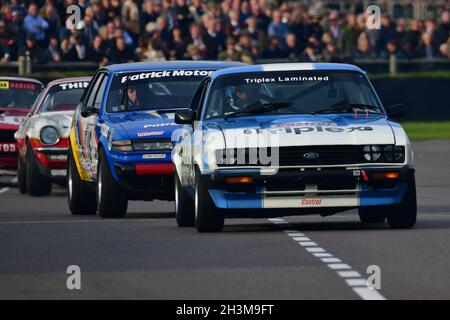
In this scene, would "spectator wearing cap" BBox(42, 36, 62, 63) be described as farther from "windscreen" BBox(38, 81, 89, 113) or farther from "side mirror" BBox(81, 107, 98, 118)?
"side mirror" BBox(81, 107, 98, 118)

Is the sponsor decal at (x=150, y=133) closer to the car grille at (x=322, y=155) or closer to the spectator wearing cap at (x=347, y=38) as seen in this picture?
the car grille at (x=322, y=155)

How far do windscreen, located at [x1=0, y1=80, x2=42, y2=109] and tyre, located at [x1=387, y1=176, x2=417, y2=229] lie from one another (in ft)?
36.6

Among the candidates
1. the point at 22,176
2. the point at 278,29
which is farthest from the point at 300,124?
the point at 278,29

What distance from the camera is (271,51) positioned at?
35.2m

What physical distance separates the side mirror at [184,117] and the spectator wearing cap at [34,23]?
17107 mm

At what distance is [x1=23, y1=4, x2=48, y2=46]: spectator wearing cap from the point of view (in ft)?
104

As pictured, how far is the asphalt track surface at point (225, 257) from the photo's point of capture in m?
9.88

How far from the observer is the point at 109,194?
16.4 m

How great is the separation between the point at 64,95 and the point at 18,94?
9.75ft

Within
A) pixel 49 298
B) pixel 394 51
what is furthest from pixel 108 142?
pixel 394 51

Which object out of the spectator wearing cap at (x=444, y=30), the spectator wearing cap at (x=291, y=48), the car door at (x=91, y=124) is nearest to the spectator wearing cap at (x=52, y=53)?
the spectator wearing cap at (x=291, y=48)
